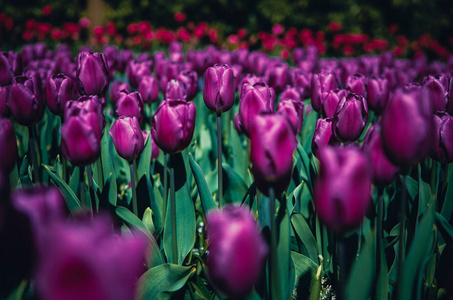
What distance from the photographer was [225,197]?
7.07 feet

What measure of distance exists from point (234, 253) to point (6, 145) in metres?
0.86

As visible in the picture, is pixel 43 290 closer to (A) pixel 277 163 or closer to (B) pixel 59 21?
(A) pixel 277 163

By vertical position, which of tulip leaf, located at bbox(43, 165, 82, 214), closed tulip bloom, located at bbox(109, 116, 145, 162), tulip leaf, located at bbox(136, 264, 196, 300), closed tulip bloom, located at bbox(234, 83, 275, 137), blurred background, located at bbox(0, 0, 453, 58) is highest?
blurred background, located at bbox(0, 0, 453, 58)

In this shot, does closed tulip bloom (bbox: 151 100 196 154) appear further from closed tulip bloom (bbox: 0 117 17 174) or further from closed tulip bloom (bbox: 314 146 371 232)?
closed tulip bloom (bbox: 314 146 371 232)

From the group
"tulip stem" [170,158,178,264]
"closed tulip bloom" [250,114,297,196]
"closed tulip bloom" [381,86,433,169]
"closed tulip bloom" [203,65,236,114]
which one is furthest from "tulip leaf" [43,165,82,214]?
"closed tulip bloom" [381,86,433,169]

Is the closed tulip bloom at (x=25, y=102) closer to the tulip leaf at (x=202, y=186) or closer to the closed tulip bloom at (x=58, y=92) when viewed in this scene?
the closed tulip bloom at (x=58, y=92)

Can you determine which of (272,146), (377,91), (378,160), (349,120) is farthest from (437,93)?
(272,146)

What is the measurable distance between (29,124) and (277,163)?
4.05 feet

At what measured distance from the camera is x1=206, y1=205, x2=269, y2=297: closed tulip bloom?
0.78 m

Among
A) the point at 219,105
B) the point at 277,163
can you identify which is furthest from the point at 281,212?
the point at 219,105

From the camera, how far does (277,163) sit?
1.00m

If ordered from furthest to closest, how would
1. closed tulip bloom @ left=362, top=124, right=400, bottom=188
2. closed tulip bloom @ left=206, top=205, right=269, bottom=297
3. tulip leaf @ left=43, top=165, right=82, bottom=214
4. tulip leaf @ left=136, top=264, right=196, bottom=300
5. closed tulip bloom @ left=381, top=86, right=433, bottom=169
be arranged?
1. tulip leaf @ left=43, top=165, right=82, bottom=214
2. tulip leaf @ left=136, top=264, right=196, bottom=300
3. closed tulip bloom @ left=362, top=124, right=400, bottom=188
4. closed tulip bloom @ left=381, top=86, right=433, bottom=169
5. closed tulip bloom @ left=206, top=205, right=269, bottom=297

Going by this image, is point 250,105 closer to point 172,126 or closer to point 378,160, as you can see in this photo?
point 172,126

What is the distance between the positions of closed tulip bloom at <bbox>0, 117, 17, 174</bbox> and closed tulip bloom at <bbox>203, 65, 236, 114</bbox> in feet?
2.91
